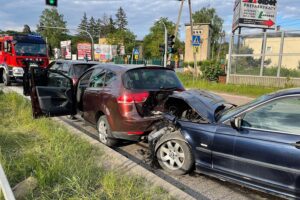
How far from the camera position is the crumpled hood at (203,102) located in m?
4.20

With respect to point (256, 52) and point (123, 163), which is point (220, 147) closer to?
point (123, 163)

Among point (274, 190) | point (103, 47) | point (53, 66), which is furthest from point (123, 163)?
point (103, 47)

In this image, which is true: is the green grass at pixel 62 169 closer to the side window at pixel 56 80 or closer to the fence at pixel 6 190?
the fence at pixel 6 190

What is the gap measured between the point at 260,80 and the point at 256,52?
64.7 inches

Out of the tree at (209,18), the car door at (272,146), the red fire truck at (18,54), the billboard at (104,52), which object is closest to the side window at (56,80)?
the car door at (272,146)

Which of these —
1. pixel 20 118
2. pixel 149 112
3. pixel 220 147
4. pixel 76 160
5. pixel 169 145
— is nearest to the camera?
pixel 220 147

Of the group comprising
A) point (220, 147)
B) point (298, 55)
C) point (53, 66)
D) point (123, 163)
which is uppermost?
point (298, 55)

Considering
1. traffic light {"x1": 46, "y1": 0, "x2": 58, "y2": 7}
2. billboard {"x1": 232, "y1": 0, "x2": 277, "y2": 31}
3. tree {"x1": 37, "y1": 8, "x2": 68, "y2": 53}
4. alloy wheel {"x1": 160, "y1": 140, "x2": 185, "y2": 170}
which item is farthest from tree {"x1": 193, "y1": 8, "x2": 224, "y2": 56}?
alloy wheel {"x1": 160, "y1": 140, "x2": 185, "y2": 170}

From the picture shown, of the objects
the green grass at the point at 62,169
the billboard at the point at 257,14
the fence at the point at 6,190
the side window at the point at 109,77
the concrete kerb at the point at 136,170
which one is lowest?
the concrete kerb at the point at 136,170

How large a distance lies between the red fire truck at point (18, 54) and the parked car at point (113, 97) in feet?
30.8

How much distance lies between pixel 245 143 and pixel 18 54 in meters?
14.2

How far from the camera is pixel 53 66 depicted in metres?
10.9

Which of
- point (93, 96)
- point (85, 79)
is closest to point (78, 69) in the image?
point (85, 79)

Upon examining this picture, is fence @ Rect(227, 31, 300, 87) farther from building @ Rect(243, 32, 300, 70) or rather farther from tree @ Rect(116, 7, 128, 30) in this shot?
tree @ Rect(116, 7, 128, 30)
